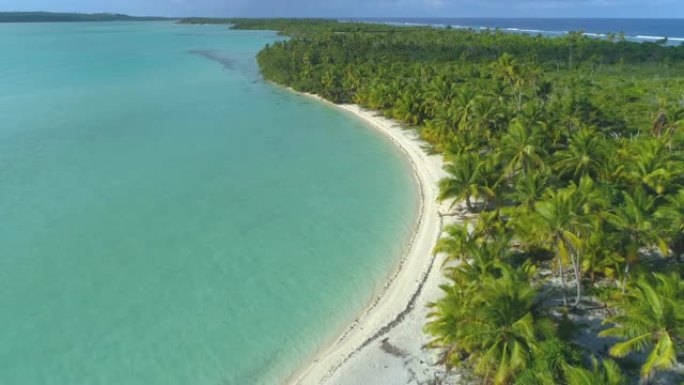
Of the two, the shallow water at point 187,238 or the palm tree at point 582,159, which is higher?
the palm tree at point 582,159

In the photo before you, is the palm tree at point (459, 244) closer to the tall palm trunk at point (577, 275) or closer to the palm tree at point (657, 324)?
the tall palm trunk at point (577, 275)

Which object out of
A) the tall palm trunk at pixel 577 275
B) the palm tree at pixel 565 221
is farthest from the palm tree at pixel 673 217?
the tall palm trunk at pixel 577 275

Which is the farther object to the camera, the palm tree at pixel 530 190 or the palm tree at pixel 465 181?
the palm tree at pixel 465 181

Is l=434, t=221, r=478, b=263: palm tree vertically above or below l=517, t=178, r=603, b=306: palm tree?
below

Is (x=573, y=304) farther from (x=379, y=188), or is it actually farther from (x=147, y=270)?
(x=147, y=270)

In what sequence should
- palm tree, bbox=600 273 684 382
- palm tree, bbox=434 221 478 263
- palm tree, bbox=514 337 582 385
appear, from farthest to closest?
palm tree, bbox=434 221 478 263 < palm tree, bbox=514 337 582 385 < palm tree, bbox=600 273 684 382

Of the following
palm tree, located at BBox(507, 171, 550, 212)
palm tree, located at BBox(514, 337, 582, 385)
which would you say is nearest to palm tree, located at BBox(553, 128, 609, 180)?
palm tree, located at BBox(507, 171, 550, 212)

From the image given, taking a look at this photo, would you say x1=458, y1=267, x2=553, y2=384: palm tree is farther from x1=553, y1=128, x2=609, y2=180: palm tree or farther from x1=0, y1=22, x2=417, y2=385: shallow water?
x1=553, y1=128, x2=609, y2=180: palm tree

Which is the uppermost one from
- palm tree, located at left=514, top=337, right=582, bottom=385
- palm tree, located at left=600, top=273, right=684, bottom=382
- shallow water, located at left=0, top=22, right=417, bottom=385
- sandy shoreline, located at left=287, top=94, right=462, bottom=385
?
palm tree, located at left=600, top=273, right=684, bottom=382
